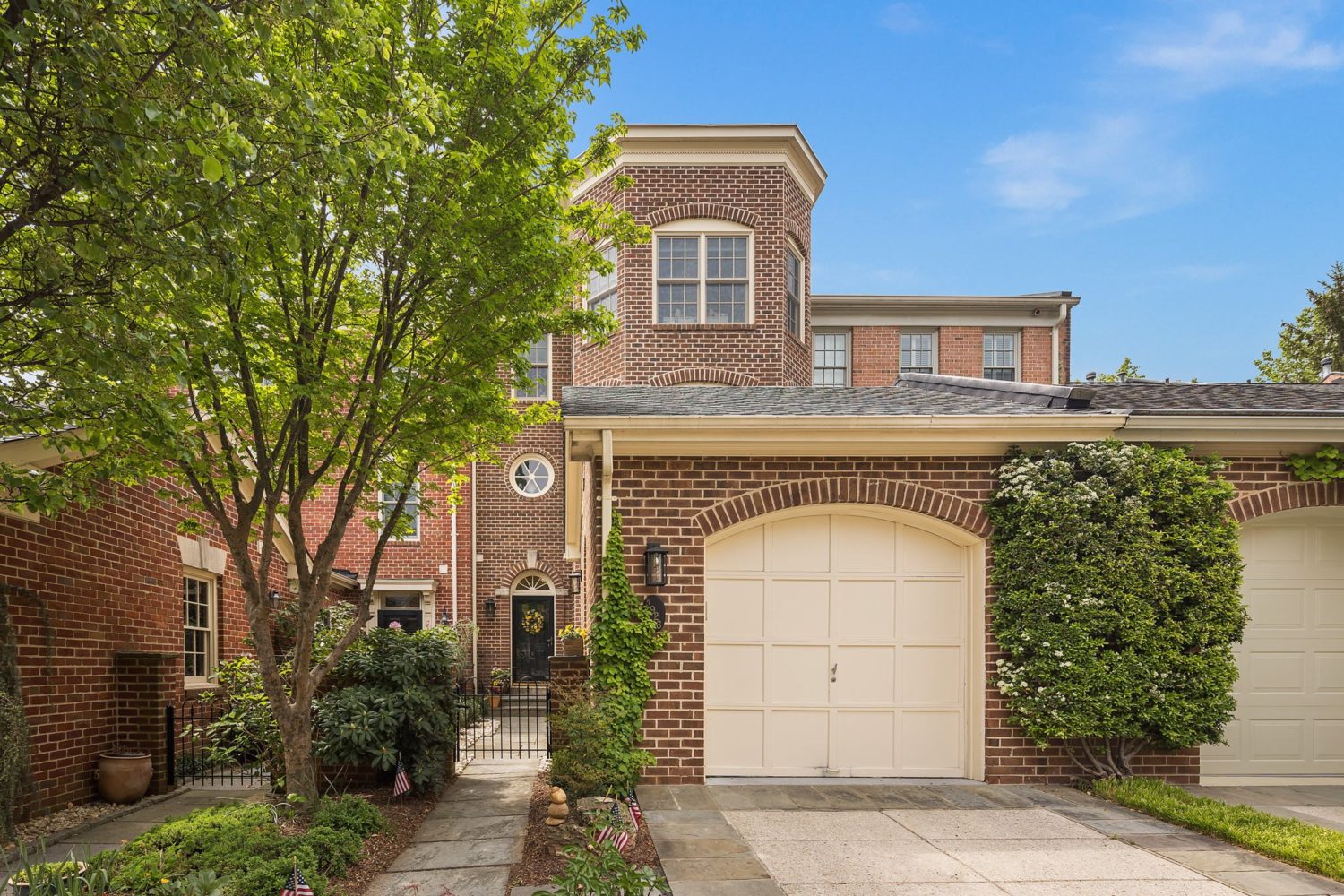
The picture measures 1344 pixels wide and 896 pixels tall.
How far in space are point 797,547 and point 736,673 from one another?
1.40 metres

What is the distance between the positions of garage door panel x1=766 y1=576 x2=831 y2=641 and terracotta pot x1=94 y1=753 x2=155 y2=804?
20.7ft

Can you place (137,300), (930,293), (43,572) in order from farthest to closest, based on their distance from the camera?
(930,293), (43,572), (137,300)

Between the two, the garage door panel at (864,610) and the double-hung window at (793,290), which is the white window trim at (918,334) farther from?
the garage door panel at (864,610)

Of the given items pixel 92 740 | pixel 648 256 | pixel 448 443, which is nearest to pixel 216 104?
pixel 448 443

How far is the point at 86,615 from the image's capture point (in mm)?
7859

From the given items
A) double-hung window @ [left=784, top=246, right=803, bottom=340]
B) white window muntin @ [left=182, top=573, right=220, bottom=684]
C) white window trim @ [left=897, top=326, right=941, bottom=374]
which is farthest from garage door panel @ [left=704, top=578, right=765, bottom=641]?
white window trim @ [left=897, top=326, right=941, bottom=374]

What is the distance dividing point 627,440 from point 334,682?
3.90 metres

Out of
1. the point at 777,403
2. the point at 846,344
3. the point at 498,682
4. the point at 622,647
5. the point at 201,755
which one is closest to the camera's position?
the point at 622,647

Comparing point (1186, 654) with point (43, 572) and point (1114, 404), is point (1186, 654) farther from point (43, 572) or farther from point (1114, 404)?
point (43, 572)

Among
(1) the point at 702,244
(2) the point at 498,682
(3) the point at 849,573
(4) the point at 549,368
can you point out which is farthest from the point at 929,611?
(4) the point at 549,368

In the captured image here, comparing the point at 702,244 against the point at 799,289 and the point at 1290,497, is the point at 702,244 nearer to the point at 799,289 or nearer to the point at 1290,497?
the point at 799,289

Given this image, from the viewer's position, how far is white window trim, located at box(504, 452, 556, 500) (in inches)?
746

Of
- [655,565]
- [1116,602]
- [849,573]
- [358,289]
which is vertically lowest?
[1116,602]

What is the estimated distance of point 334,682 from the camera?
8.09 m
